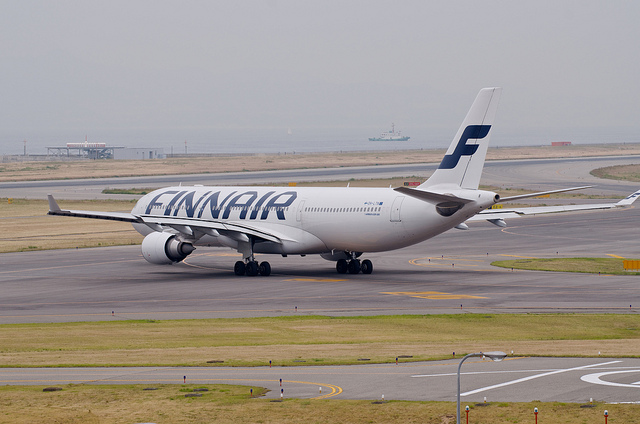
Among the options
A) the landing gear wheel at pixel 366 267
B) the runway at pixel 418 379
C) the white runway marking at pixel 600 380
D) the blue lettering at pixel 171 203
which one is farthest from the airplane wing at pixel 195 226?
the white runway marking at pixel 600 380

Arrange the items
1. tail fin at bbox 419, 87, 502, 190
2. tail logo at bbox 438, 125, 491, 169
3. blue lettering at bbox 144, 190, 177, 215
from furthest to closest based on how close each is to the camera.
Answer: blue lettering at bbox 144, 190, 177, 215, tail logo at bbox 438, 125, 491, 169, tail fin at bbox 419, 87, 502, 190

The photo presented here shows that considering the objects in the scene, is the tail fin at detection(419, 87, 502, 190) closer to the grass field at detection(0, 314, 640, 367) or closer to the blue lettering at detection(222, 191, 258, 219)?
the grass field at detection(0, 314, 640, 367)

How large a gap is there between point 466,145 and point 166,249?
20.8 metres

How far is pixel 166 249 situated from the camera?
57.5 metres

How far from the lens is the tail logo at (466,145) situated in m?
50.2

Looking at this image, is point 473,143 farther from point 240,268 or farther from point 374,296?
point 240,268

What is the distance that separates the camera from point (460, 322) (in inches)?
1551

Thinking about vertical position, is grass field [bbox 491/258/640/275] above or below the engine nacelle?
below

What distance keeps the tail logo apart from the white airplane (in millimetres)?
57

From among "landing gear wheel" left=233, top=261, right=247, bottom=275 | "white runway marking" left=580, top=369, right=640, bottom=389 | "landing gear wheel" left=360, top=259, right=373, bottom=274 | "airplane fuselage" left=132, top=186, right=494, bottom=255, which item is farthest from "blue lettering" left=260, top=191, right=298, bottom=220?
"white runway marking" left=580, top=369, right=640, bottom=389

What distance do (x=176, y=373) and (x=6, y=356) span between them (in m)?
7.25

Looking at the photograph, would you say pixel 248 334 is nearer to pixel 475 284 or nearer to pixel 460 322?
pixel 460 322

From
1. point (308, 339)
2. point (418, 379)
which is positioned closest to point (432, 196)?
point (308, 339)

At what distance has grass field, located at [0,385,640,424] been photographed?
22.1 m
